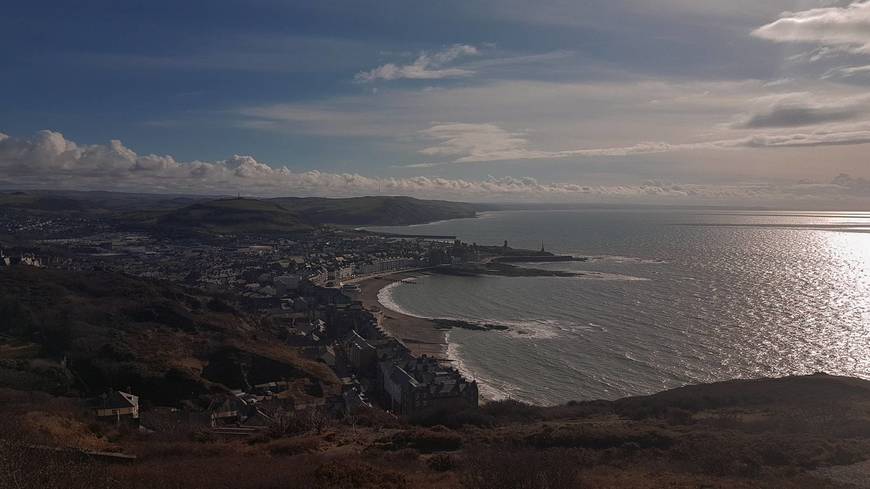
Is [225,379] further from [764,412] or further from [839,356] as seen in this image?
[839,356]

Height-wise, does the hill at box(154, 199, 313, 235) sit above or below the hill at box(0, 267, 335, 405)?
above

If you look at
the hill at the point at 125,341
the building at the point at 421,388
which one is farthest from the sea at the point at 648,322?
the hill at the point at 125,341

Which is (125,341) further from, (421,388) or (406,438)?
(406,438)

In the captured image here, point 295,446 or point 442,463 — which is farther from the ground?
point 442,463

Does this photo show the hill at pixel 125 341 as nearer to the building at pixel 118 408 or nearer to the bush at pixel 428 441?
the building at pixel 118 408

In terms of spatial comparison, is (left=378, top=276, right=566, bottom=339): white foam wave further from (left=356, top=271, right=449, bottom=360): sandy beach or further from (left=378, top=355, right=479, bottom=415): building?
(left=378, top=355, right=479, bottom=415): building

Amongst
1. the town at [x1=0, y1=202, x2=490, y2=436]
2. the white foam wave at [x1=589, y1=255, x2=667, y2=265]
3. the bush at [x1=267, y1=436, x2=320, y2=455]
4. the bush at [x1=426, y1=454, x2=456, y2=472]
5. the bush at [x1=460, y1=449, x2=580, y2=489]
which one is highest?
the bush at [x1=460, y1=449, x2=580, y2=489]

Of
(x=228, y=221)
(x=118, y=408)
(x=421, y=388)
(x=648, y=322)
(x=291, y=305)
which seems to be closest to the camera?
(x=118, y=408)

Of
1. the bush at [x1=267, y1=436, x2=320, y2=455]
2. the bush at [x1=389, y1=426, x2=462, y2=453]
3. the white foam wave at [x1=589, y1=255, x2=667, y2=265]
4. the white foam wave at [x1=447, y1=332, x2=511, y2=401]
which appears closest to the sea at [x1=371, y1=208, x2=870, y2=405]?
the white foam wave at [x1=447, y1=332, x2=511, y2=401]

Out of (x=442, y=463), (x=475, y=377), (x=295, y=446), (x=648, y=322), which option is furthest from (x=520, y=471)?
(x=648, y=322)
